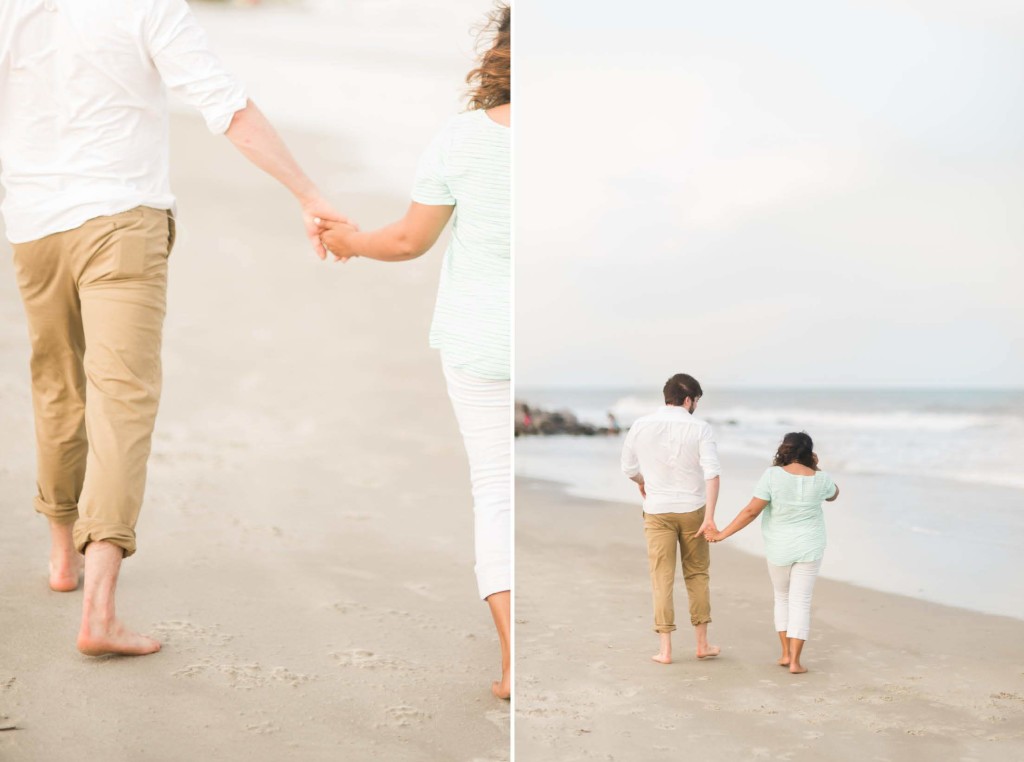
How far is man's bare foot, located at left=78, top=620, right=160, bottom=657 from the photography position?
197cm

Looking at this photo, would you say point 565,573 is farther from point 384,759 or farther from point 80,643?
point 80,643

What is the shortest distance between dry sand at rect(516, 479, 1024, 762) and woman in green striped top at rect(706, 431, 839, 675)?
3 centimetres

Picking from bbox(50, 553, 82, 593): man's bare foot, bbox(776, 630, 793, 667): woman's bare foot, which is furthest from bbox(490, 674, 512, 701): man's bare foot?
bbox(50, 553, 82, 593): man's bare foot

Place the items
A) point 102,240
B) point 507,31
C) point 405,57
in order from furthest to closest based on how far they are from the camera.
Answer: point 405,57
point 507,31
point 102,240

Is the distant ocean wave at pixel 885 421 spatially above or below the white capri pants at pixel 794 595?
above

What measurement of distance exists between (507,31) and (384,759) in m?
1.34

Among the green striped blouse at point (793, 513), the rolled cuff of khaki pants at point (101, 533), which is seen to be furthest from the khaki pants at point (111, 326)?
the green striped blouse at point (793, 513)

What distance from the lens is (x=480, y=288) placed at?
2021 mm

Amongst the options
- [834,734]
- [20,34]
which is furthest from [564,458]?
[20,34]

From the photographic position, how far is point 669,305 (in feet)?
7.69

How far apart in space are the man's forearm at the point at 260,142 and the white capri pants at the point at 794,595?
45.9 inches

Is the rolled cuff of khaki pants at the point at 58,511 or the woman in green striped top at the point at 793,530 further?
the rolled cuff of khaki pants at the point at 58,511

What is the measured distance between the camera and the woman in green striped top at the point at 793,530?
214 cm

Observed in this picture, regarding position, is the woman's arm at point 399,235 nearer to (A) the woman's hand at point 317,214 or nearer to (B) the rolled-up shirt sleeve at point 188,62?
(A) the woman's hand at point 317,214
